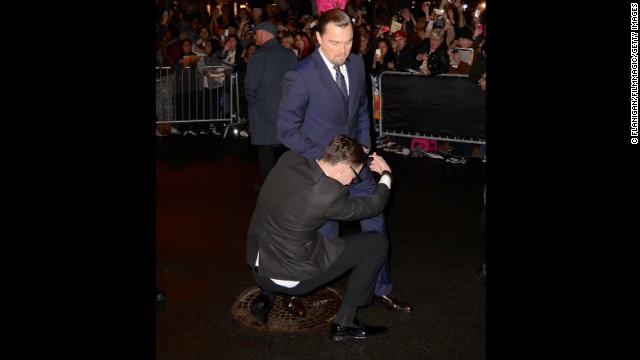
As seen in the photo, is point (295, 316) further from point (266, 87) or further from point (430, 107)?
point (430, 107)

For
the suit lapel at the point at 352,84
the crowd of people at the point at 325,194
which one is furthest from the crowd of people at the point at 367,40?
the crowd of people at the point at 325,194

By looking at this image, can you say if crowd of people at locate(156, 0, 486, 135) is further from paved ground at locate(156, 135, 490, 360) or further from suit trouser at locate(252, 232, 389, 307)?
suit trouser at locate(252, 232, 389, 307)

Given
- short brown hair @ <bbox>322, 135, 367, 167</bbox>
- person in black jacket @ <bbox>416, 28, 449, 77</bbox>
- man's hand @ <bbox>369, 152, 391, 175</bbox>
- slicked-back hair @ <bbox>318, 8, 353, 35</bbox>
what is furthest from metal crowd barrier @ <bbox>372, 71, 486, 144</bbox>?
short brown hair @ <bbox>322, 135, 367, 167</bbox>

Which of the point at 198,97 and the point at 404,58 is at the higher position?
the point at 404,58

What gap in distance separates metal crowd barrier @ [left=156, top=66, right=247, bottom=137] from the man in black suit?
8.08m

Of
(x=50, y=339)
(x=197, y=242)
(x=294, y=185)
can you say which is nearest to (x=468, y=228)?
Result: (x=197, y=242)

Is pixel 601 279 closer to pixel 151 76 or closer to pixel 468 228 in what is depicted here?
pixel 151 76

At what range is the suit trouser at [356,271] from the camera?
15.0ft

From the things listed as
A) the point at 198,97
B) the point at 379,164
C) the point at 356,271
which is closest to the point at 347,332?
the point at 356,271

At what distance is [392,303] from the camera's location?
519 cm

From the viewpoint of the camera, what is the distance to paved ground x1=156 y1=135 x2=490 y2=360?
183 inches

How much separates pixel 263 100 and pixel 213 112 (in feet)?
15.5

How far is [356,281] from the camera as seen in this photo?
183 inches

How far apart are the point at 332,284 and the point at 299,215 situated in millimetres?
1557
